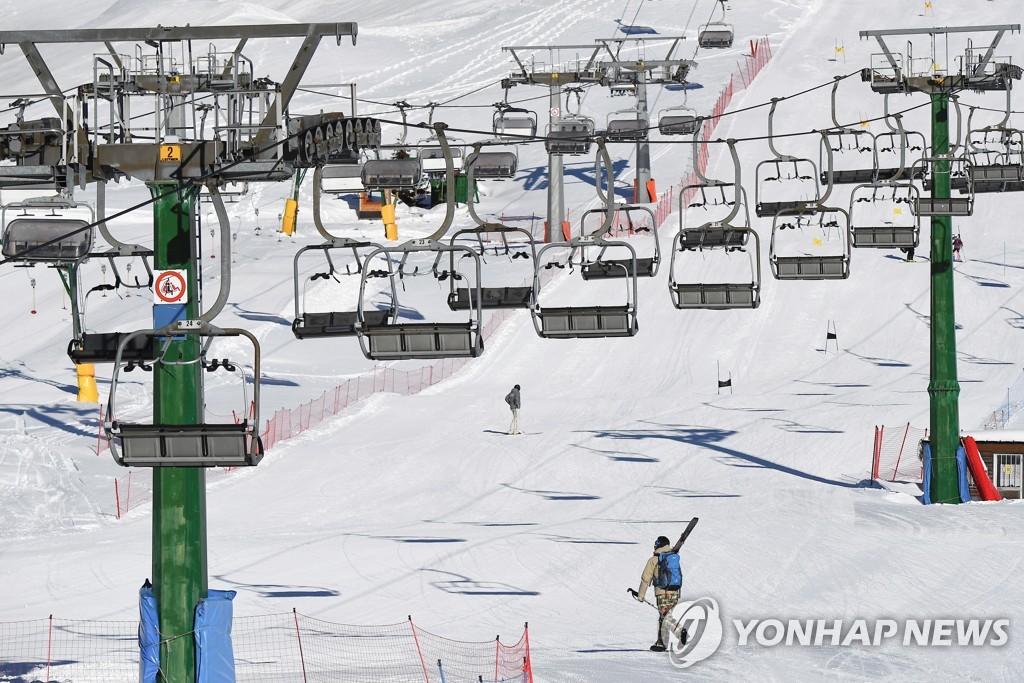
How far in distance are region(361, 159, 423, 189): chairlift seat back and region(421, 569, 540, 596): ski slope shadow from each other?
5.40m

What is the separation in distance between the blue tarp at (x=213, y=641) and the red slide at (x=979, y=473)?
1515 cm

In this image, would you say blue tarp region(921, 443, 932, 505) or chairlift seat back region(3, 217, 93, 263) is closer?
chairlift seat back region(3, 217, 93, 263)

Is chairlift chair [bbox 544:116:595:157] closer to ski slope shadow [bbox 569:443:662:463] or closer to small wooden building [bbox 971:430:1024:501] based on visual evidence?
ski slope shadow [bbox 569:443:662:463]

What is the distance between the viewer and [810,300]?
4200cm

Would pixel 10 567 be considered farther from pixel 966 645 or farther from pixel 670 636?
pixel 966 645

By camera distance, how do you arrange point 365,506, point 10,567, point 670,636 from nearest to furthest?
point 670,636 → point 10,567 → point 365,506

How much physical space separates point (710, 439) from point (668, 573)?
47.5ft

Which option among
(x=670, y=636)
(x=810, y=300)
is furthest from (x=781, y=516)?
(x=810, y=300)

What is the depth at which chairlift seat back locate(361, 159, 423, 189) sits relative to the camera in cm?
1645

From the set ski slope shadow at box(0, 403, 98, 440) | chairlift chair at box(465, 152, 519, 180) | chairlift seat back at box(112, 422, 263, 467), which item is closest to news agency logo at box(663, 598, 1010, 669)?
chairlift seat back at box(112, 422, 263, 467)

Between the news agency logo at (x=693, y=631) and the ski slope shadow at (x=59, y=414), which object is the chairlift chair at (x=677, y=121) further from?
the news agency logo at (x=693, y=631)

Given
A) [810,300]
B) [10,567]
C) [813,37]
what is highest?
[813,37]

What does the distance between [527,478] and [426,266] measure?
1796 cm

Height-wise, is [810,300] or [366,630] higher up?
[810,300]
